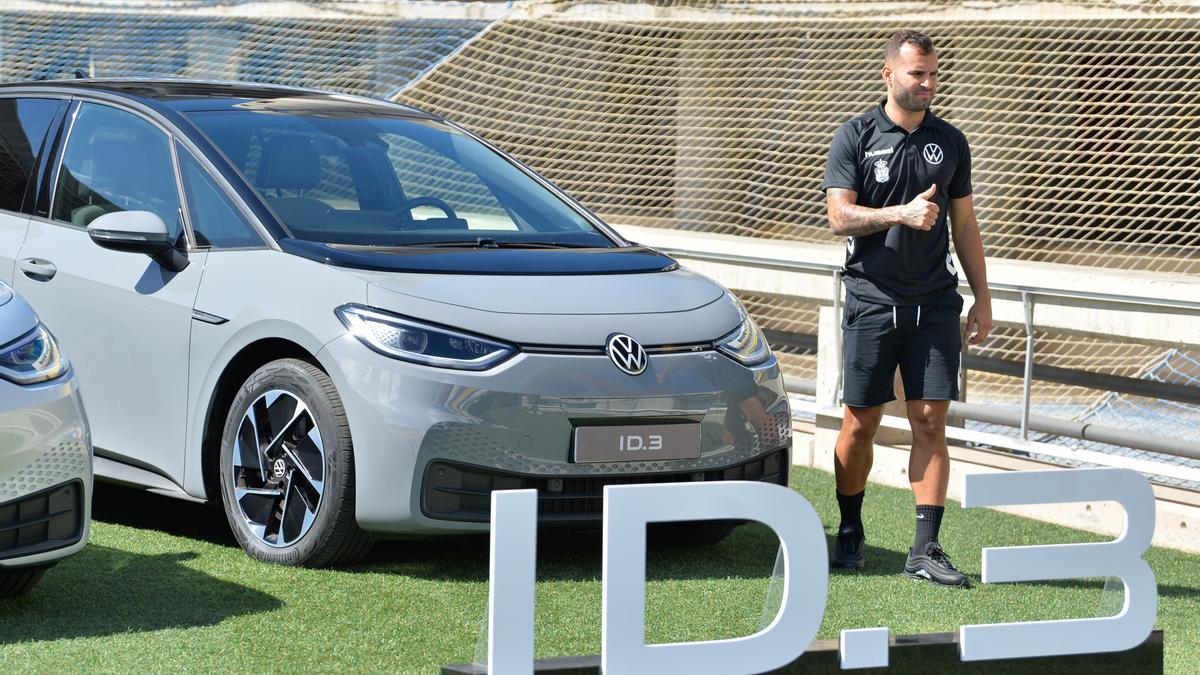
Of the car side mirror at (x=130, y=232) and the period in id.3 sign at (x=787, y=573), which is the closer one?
the period in id.3 sign at (x=787, y=573)

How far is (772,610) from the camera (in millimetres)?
3771

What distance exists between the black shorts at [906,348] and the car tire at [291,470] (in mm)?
1621

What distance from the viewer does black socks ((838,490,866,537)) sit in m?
5.77

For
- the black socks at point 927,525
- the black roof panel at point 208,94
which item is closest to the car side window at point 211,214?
the black roof panel at point 208,94

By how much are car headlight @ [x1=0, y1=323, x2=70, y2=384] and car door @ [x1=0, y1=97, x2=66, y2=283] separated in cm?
149

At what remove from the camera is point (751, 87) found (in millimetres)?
15008

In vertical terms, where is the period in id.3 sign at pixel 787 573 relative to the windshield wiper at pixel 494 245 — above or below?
below

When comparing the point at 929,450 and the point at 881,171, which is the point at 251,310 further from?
the point at 929,450

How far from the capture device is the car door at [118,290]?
5.52 m

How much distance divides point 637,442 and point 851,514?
0.96 meters

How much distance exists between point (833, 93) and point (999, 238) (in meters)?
1.97

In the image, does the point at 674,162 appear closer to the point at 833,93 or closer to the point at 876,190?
the point at 833,93

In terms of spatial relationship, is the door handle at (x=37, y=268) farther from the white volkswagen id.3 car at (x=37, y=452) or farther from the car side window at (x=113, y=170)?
the white volkswagen id.3 car at (x=37, y=452)

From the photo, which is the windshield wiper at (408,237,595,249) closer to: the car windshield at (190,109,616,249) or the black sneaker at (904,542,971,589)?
the car windshield at (190,109,616,249)
